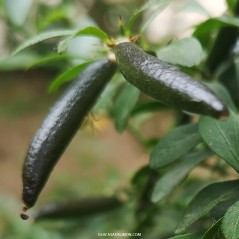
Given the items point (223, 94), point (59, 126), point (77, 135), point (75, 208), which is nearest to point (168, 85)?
point (59, 126)

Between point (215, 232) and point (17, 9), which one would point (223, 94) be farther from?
point (17, 9)

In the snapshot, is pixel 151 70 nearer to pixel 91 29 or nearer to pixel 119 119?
pixel 91 29

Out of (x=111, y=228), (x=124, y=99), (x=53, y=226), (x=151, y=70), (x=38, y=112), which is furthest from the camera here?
(x=38, y=112)

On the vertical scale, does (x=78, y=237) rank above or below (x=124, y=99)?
below


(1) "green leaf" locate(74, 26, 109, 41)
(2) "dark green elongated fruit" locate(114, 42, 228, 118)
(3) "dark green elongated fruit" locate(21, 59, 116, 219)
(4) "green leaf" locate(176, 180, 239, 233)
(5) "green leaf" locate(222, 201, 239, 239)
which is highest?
(1) "green leaf" locate(74, 26, 109, 41)

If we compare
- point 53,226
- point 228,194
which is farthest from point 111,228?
point 228,194

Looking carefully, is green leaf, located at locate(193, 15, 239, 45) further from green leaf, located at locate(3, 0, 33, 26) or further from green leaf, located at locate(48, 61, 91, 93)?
green leaf, located at locate(3, 0, 33, 26)

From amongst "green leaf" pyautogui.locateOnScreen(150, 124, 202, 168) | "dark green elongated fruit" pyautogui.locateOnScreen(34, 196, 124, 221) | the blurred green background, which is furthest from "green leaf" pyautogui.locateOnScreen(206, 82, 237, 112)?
"dark green elongated fruit" pyautogui.locateOnScreen(34, 196, 124, 221)
